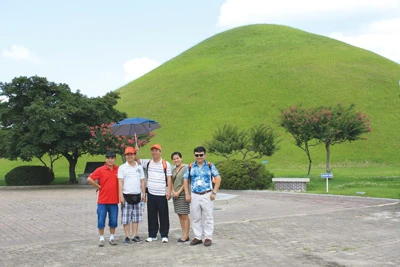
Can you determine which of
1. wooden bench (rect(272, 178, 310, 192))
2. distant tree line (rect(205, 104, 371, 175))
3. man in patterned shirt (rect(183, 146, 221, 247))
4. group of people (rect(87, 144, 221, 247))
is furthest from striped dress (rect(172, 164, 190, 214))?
distant tree line (rect(205, 104, 371, 175))

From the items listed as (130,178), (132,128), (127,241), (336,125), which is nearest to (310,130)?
(336,125)

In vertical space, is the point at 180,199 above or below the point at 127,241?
above

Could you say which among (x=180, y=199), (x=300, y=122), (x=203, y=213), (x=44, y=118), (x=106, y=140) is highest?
(x=44, y=118)

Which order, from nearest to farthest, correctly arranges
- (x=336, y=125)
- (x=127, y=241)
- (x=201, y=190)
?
(x=201, y=190)
(x=127, y=241)
(x=336, y=125)

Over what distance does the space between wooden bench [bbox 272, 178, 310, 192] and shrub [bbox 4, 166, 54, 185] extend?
1400 cm

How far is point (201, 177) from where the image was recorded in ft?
29.0

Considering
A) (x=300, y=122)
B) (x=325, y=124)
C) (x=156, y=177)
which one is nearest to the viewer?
(x=156, y=177)

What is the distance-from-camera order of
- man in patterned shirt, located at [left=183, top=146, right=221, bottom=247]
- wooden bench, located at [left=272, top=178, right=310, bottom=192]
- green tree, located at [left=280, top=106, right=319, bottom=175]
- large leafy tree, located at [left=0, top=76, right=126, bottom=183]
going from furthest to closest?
green tree, located at [left=280, top=106, right=319, bottom=175]
large leafy tree, located at [left=0, top=76, right=126, bottom=183]
wooden bench, located at [left=272, top=178, right=310, bottom=192]
man in patterned shirt, located at [left=183, top=146, right=221, bottom=247]

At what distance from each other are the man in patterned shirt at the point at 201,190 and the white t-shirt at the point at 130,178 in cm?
93

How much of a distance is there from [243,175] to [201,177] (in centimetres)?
1247

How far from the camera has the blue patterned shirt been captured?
347 inches

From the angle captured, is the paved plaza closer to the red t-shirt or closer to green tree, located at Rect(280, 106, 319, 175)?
the red t-shirt

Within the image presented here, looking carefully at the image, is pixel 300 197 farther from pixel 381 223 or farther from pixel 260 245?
pixel 260 245

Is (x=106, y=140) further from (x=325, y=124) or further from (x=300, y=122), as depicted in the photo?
(x=325, y=124)
